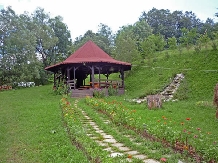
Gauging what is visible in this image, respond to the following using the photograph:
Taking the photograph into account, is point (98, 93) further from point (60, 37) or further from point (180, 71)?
point (60, 37)

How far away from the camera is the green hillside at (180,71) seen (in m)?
14.1

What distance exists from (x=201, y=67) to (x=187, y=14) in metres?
45.2

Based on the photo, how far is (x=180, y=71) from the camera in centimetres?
1772

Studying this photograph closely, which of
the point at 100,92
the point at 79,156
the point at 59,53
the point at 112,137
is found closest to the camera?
the point at 79,156

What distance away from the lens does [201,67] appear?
55.9 ft

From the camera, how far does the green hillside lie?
1409 cm

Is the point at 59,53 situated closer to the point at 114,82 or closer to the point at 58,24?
the point at 58,24

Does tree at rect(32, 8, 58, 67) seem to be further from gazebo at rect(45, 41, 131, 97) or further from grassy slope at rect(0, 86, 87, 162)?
grassy slope at rect(0, 86, 87, 162)

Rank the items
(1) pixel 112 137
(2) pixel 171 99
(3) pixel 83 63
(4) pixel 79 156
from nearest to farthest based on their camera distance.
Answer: (4) pixel 79 156 → (1) pixel 112 137 → (2) pixel 171 99 → (3) pixel 83 63

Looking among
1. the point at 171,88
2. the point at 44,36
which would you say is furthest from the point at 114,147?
the point at 44,36

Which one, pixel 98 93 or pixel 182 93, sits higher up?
pixel 182 93

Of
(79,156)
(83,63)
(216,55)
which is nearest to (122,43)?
(83,63)

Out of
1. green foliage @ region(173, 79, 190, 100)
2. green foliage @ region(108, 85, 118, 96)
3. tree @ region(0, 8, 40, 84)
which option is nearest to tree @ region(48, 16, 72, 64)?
tree @ region(0, 8, 40, 84)

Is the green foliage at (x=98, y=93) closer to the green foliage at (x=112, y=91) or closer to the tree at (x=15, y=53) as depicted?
the green foliage at (x=112, y=91)
